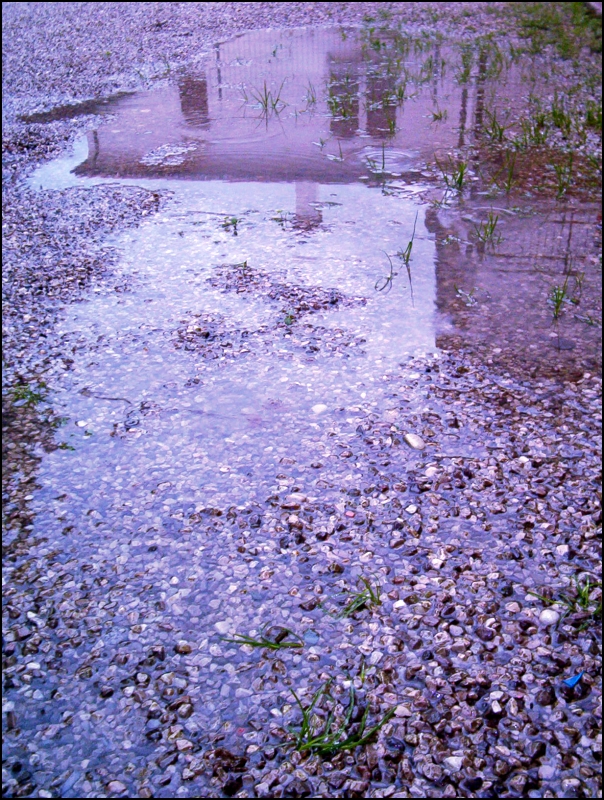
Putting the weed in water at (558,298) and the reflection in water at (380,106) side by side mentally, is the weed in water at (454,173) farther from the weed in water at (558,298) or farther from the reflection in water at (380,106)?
the weed in water at (558,298)

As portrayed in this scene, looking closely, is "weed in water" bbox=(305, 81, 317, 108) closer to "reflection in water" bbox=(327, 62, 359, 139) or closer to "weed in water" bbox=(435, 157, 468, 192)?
"reflection in water" bbox=(327, 62, 359, 139)

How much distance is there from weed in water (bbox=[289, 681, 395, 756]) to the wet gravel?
2 cm

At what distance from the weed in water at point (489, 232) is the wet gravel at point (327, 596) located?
1286 mm

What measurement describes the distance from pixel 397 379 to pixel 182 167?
358cm

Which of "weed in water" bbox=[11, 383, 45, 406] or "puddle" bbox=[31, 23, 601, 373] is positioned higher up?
"puddle" bbox=[31, 23, 601, 373]

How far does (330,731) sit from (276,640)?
366 mm

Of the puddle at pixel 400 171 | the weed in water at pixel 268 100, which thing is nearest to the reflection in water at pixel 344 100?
the puddle at pixel 400 171

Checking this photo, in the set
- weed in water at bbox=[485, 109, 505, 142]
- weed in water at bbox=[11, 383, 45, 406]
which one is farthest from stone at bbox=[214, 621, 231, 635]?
weed in water at bbox=[485, 109, 505, 142]

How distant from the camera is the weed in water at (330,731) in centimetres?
201

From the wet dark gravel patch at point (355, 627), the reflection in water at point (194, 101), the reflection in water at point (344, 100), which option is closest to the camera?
the wet dark gravel patch at point (355, 627)

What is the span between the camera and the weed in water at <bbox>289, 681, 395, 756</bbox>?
2.01 m

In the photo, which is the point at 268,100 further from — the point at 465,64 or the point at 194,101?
the point at 465,64

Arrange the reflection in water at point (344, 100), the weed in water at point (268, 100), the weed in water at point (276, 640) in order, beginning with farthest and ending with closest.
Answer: the weed in water at point (268, 100) < the reflection in water at point (344, 100) < the weed in water at point (276, 640)

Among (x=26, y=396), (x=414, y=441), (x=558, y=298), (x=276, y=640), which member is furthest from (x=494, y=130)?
(x=276, y=640)
